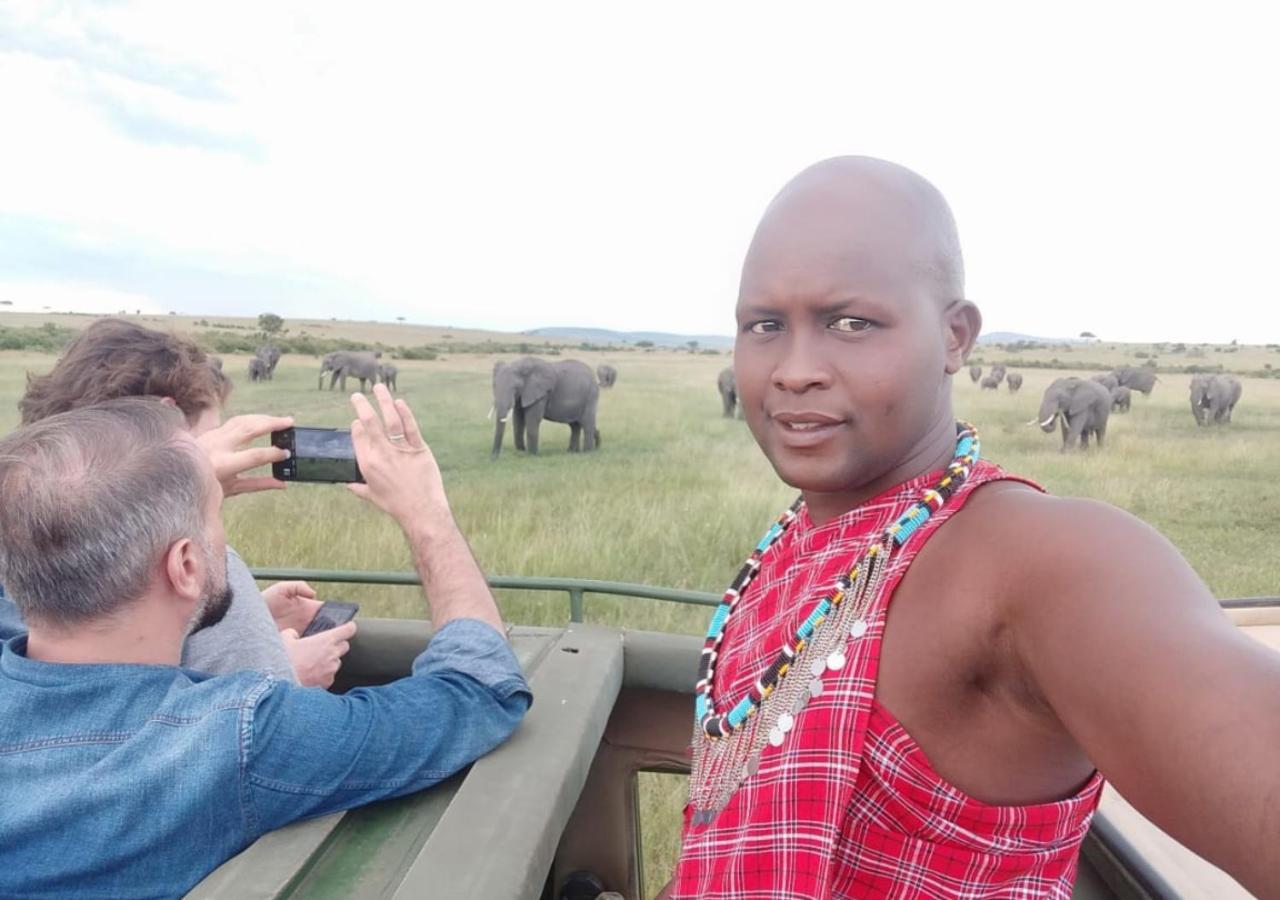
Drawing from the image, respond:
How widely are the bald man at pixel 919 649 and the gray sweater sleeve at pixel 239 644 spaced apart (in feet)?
3.09

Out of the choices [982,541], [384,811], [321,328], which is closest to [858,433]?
[982,541]

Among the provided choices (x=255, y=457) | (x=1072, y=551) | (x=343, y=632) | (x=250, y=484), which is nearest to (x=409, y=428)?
(x=255, y=457)

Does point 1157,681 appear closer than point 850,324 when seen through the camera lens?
Yes

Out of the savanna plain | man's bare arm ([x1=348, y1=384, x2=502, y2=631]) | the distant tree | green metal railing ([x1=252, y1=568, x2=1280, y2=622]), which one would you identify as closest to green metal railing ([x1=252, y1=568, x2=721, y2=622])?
green metal railing ([x1=252, y1=568, x2=1280, y2=622])

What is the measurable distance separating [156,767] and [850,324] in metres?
1.11

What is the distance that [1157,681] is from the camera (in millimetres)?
665

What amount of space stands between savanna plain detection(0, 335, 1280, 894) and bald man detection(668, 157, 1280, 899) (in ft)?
0.27

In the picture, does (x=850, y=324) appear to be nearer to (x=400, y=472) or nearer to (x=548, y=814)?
(x=548, y=814)

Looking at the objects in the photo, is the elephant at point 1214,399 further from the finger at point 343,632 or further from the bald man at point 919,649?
the bald man at point 919,649

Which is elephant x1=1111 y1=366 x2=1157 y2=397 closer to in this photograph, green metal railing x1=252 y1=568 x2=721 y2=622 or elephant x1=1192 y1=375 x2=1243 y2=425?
elephant x1=1192 y1=375 x2=1243 y2=425

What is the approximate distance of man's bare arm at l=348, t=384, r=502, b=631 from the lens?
177 centimetres

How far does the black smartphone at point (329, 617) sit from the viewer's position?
2.39 m

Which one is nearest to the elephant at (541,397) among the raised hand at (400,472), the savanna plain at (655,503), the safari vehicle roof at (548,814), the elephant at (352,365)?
the savanna plain at (655,503)

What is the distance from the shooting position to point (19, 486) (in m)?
1.32
